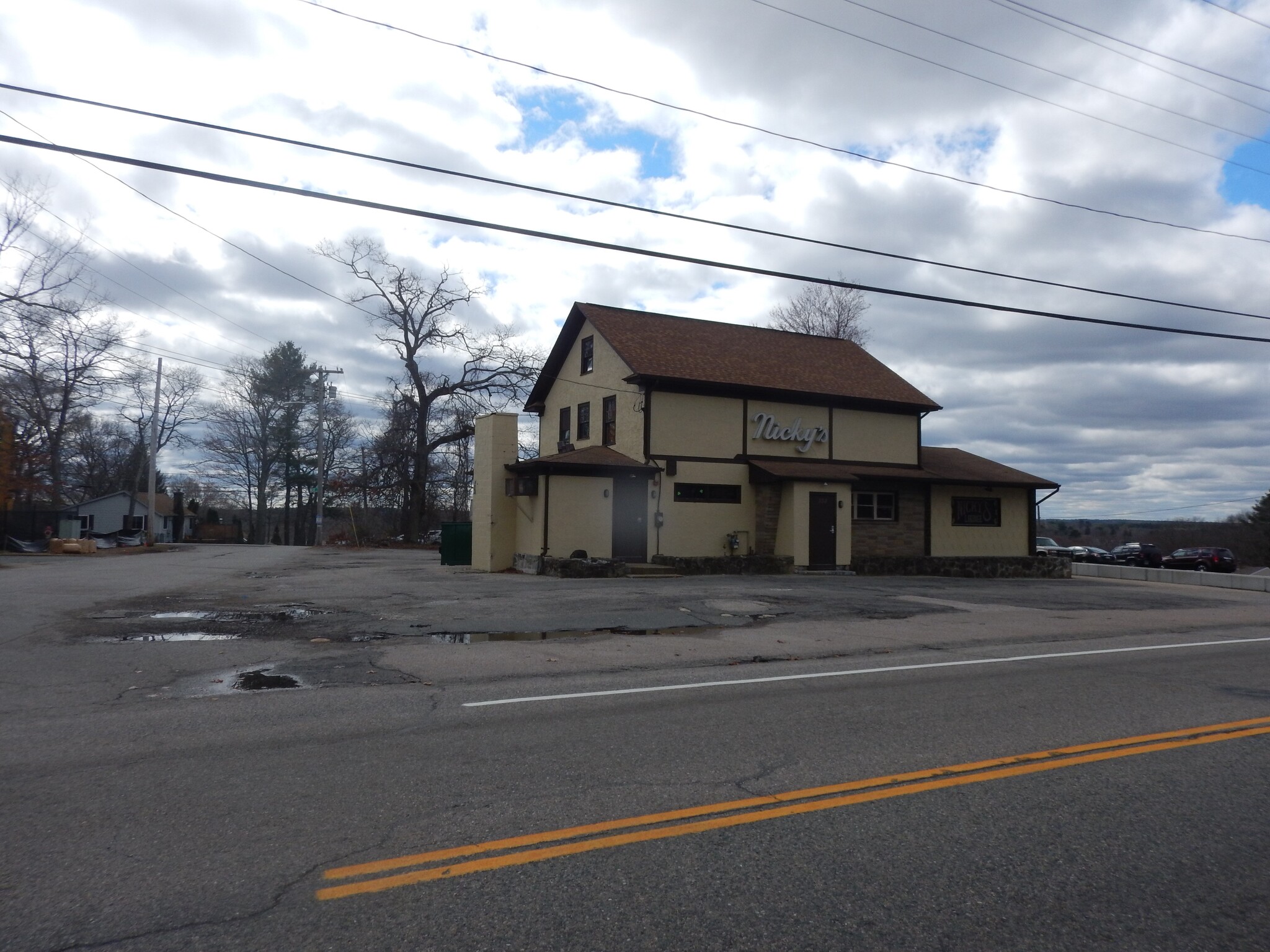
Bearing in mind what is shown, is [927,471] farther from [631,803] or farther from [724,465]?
[631,803]

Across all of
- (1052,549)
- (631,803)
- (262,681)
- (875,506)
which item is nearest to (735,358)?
(875,506)

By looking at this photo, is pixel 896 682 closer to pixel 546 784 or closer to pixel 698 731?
pixel 698 731

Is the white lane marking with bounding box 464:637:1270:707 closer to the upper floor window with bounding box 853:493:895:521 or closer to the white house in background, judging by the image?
the upper floor window with bounding box 853:493:895:521

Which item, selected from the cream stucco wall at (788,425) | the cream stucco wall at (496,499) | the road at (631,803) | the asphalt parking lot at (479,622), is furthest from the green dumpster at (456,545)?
the road at (631,803)

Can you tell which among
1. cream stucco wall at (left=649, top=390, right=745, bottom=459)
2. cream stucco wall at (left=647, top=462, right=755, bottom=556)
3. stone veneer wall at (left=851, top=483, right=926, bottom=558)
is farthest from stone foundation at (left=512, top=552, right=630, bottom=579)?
stone veneer wall at (left=851, top=483, right=926, bottom=558)

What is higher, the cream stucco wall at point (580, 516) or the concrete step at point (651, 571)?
the cream stucco wall at point (580, 516)

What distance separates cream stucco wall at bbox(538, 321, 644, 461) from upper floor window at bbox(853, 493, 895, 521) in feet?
26.0

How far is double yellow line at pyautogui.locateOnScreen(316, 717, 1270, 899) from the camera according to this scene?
4.15 meters

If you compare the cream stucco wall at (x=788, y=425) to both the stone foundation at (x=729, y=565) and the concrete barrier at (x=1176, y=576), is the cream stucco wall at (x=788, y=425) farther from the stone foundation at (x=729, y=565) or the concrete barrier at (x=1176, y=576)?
the concrete barrier at (x=1176, y=576)

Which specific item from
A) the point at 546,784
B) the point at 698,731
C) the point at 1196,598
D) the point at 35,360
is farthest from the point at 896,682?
the point at 35,360

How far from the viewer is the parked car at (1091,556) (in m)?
49.5

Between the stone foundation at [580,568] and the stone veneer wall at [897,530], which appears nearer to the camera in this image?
the stone foundation at [580,568]

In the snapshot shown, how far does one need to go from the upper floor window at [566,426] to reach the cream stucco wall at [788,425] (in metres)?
6.63

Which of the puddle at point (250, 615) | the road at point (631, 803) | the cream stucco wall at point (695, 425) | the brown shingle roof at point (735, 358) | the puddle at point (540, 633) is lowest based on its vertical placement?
the road at point (631, 803)
